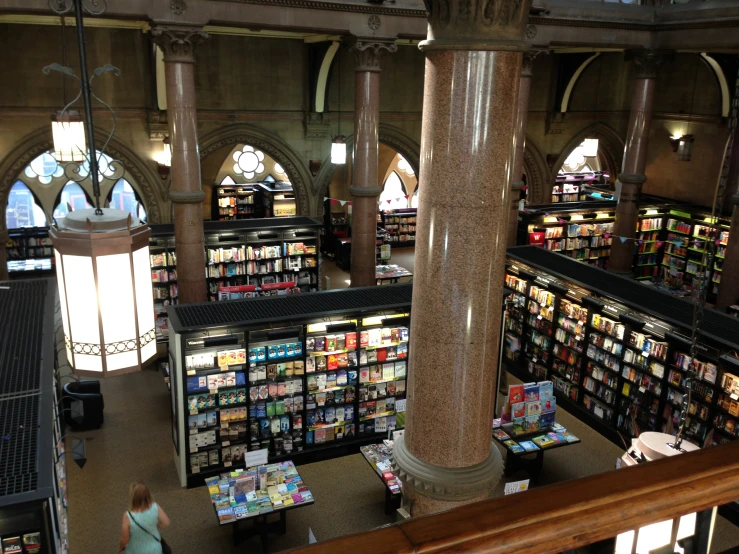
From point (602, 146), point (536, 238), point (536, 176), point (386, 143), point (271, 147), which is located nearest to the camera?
point (536, 238)

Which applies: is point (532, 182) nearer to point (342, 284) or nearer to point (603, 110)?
point (603, 110)

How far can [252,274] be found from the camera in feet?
43.6

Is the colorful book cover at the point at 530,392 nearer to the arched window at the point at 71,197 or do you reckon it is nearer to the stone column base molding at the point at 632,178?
the stone column base molding at the point at 632,178

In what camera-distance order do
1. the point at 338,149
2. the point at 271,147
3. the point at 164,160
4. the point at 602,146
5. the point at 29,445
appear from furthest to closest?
1. the point at 602,146
2. the point at 271,147
3. the point at 164,160
4. the point at 338,149
5. the point at 29,445

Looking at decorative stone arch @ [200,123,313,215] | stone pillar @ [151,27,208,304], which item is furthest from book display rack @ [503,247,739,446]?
decorative stone arch @ [200,123,313,215]

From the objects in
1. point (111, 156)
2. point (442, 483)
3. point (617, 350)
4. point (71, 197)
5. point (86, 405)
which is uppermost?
point (111, 156)

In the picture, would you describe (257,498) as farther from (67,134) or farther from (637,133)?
(637,133)

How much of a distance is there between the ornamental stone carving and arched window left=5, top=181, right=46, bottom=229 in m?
10.8

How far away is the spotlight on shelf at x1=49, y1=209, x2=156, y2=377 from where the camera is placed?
8.63 feet

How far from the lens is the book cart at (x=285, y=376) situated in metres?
8.02

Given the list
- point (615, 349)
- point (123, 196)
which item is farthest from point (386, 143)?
point (615, 349)

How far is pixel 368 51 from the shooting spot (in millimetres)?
11625

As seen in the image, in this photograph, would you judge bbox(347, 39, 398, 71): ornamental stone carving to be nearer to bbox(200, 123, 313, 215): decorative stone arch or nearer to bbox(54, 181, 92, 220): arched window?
bbox(200, 123, 313, 215): decorative stone arch

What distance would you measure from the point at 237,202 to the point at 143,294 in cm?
1774
